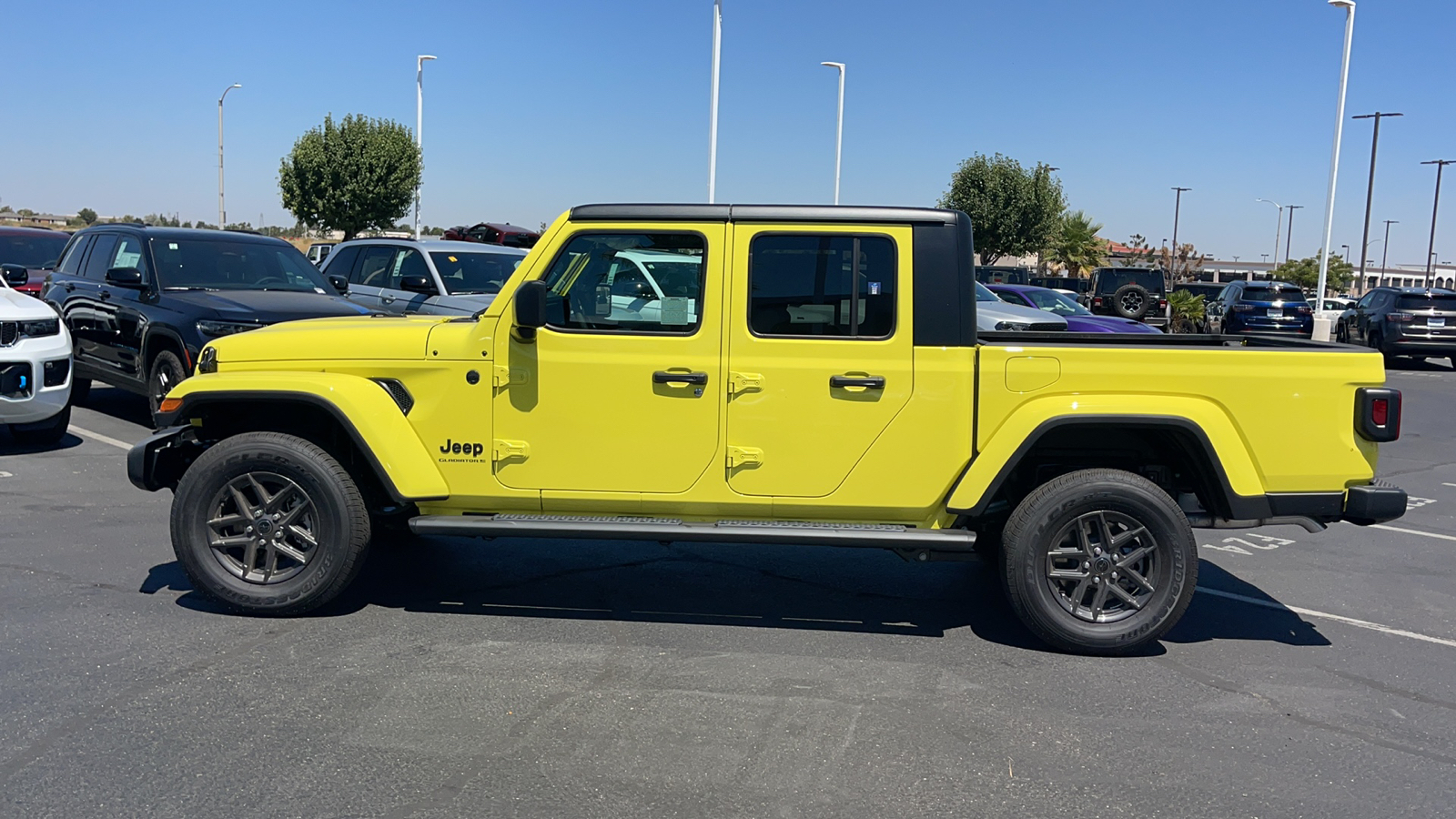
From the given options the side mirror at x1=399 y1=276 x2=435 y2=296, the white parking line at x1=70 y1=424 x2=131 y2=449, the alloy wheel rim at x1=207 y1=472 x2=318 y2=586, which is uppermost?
the side mirror at x1=399 y1=276 x2=435 y2=296

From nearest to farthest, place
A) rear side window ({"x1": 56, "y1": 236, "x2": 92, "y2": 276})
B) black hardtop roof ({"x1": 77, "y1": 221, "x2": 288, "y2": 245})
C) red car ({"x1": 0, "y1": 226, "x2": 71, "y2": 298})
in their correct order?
black hardtop roof ({"x1": 77, "y1": 221, "x2": 288, "y2": 245}) → rear side window ({"x1": 56, "y1": 236, "x2": 92, "y2": 276}) → red car ({"x1": 0, "y1": 226, "x2": 71, "y2": 298})

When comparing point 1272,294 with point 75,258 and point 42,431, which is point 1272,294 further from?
point 42,431

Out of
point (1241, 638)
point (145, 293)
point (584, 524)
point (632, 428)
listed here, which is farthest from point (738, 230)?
point (145, 293)

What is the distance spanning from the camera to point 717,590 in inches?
231

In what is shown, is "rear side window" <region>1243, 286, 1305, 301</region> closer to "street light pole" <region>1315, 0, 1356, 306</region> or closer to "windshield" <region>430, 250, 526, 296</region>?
"street light pole" <region>1315, 0, 1356, 306</region>

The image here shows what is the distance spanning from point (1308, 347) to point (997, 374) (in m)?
1.41

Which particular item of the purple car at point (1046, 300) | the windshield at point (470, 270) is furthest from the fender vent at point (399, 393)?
the purple car at point (1046, 300)

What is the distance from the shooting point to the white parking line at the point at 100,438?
31.3ft

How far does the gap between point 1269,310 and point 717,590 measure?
80.3 feet

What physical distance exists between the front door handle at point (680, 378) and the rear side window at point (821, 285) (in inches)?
12.4

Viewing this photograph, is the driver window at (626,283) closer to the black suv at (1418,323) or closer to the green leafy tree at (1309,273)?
the black suv at (1418,323)

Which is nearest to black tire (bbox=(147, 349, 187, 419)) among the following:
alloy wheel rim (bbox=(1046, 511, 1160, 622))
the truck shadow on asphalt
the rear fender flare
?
the truck shadow on asphalt

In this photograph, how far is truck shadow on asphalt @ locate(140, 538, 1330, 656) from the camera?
5.38m

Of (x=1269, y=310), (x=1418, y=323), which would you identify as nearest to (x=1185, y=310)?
(x=1269, y=310)
